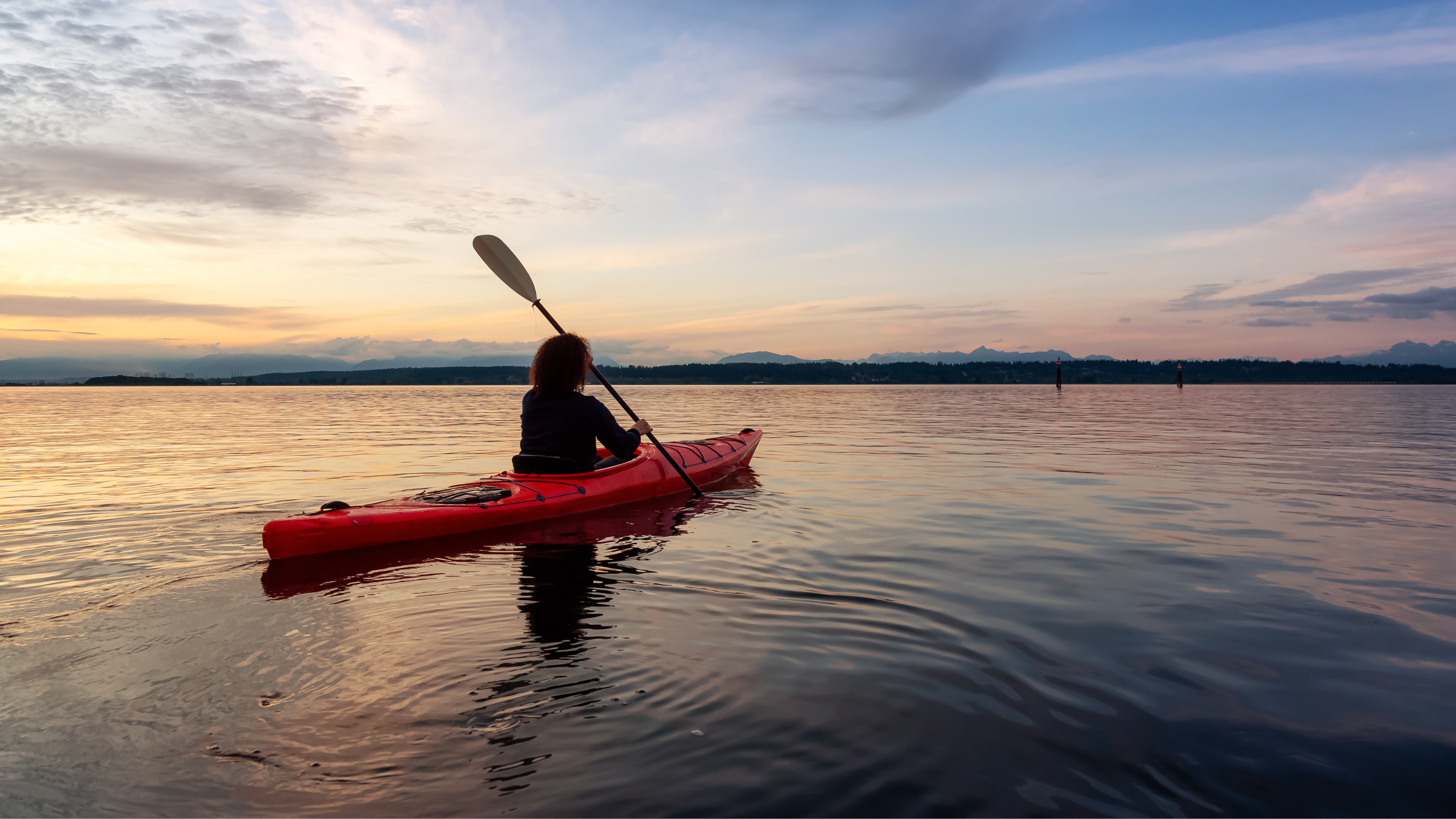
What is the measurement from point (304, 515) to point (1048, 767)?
6.20 metres

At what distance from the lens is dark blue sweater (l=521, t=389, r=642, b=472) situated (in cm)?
801

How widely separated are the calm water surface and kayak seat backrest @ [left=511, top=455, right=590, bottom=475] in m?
0.69

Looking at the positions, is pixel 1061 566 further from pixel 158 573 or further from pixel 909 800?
pixel 158 573

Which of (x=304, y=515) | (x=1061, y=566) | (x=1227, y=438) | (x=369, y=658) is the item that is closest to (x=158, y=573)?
(x=304, y=515)

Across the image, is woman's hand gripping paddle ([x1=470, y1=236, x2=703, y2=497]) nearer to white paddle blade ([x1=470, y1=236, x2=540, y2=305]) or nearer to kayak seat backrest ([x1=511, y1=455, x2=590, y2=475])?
white paddle blade ([x1=470, y1=236, x2=540, y2=305])

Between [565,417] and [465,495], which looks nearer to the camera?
[465,495]

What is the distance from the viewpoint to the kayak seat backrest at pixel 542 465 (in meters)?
8.37

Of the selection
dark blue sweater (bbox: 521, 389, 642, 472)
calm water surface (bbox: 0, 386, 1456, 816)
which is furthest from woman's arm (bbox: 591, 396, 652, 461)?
calm water surface (bbox: 0, 386, 1456, 816)

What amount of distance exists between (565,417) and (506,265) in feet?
12.7

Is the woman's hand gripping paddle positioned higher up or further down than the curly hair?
higher up

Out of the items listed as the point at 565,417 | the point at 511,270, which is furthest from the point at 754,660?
the point at 511,270

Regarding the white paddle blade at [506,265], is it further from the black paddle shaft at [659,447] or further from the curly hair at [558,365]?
the curly hair at [558,365]

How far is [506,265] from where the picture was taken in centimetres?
1088

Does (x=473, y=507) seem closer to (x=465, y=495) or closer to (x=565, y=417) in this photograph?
(x=465, y=495)
